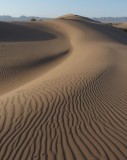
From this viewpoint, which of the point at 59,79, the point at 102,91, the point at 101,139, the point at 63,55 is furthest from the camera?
the point at 63,55

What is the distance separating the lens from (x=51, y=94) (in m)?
8.29

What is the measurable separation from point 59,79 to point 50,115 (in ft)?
13.6

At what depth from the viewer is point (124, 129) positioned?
6.03 metres

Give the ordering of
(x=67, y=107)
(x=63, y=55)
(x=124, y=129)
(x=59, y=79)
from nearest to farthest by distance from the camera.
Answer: (x=124, y=129) → (x=67, y=107) → (x=59, y=79) → (x=63, y=55)

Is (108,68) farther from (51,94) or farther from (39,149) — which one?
(39,149)

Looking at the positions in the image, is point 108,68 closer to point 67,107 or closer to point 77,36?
point 67,107

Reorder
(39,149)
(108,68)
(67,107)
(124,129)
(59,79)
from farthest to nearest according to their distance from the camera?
(108,68) < (59,79) < (67,107) < (124,129) < (39,149)

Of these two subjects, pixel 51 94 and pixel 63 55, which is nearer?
pixel 51 94

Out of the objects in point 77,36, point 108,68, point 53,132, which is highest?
point 53,132

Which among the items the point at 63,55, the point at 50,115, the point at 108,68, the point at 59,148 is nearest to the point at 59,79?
the point at 108,68

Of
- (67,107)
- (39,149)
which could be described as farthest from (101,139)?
(67,107)

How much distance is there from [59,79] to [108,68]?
10.4ft

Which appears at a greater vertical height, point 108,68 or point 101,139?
point 101,139

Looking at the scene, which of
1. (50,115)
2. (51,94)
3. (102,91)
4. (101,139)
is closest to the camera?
(101,139)
